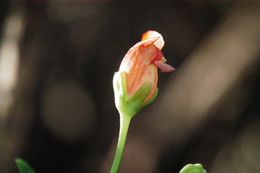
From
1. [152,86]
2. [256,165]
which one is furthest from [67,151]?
[152,86]

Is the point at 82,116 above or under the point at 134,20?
under

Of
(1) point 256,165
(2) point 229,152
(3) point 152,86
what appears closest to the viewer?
(3) point 152,86

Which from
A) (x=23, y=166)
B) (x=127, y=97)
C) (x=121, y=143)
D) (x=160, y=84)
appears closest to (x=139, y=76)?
(x=127, y=97)

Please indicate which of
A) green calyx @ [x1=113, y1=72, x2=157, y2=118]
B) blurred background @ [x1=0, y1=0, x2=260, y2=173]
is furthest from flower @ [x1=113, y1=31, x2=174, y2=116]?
blurred background @ [x1=0, y1=0, x2=260, y2=173]

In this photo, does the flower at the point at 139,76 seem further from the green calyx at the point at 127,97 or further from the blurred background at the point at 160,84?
the blurred background at the point at 160,84

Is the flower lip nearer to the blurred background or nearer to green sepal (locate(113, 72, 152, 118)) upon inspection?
green sepal (locate(113, 72, 152, 118))

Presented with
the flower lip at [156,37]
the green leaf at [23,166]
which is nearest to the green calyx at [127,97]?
the flower lip at [156,37]

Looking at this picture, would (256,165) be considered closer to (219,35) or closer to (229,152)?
(229,152)
